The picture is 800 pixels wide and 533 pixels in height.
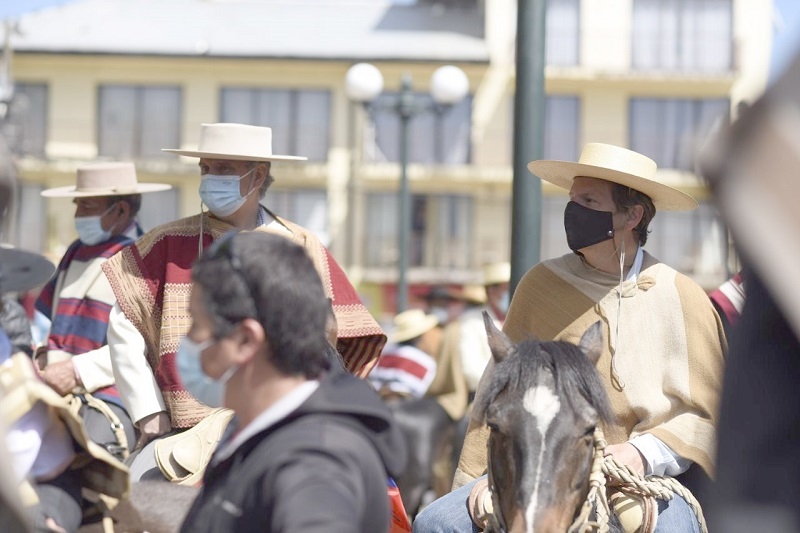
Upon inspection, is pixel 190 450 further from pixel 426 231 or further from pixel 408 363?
pixel 426 231

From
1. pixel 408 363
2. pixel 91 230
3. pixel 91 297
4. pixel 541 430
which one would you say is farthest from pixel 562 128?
pixel 541 430

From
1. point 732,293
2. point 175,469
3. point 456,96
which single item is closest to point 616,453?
Answer: point 175,469

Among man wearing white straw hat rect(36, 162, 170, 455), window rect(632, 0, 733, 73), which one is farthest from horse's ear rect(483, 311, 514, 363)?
window rect(632, 0, 733, 73)

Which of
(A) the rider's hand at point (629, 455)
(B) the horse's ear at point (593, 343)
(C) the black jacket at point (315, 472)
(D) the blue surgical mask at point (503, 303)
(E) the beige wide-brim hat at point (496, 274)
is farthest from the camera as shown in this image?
(E) the beige wide-brim hat at point (496, 274)

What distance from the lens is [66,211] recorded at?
4244 centimetres

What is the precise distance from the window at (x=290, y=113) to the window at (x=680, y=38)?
10600mm

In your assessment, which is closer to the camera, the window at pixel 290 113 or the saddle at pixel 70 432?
the saddle at pixel 70 432

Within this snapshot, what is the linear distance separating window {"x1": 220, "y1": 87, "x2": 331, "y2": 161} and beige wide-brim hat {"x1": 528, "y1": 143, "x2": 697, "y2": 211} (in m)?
37.2

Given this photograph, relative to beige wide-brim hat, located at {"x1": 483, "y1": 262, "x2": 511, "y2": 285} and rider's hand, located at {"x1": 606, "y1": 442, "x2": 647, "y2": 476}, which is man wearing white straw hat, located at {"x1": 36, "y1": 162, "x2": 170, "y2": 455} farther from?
beige wide-brim hat, located at {"x1": 483, "y1": 262, "x2": 511, "y2": 285}

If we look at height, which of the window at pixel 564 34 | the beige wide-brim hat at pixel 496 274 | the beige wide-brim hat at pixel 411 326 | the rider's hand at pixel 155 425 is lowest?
the beige wide-brim hat at pixel 411 326

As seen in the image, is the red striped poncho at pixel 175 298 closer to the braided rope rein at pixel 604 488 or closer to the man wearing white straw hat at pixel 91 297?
the man wearing white straw hat at pixel 91 297

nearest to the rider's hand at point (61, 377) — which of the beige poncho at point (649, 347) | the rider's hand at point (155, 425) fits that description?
the rider's hand at point (155, 425)

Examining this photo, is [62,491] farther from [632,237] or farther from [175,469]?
[632,237]

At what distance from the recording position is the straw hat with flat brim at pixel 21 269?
14.1 ft
